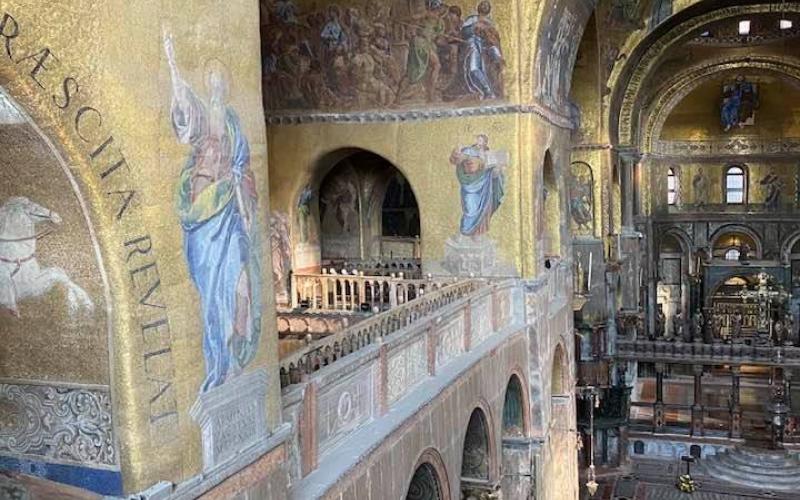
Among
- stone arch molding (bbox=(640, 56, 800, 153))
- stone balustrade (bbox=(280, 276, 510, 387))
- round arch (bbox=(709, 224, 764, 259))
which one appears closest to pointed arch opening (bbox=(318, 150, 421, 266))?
stone balustrade (bbox=(280, 276, 510, 387))

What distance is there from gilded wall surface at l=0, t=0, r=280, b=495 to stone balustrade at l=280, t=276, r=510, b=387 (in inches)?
52.5

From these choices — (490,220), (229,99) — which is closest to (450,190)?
(490,220)

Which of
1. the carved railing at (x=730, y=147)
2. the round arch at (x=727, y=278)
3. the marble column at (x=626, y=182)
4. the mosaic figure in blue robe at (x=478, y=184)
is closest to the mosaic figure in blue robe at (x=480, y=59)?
the mosaic figure in blue robe at (x=478, y=184)

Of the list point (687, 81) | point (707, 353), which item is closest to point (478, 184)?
point (707, 353)

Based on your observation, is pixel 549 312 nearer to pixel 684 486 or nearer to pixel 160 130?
pixel 684 486

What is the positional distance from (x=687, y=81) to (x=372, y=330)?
86.3ft

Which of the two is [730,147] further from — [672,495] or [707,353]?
[672,495]

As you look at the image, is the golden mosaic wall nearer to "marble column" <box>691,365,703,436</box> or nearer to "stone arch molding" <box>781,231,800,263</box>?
"stone arch molding" <box>781,231,800,263</box>

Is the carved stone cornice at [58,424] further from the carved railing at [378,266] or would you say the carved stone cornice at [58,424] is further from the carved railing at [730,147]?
the carved railing at [730,147]

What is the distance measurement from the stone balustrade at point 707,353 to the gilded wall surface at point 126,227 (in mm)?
21226

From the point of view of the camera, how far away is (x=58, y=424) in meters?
4.84

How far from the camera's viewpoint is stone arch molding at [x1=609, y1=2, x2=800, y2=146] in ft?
80.0

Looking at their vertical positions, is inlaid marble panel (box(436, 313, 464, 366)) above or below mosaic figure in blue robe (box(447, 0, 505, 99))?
below

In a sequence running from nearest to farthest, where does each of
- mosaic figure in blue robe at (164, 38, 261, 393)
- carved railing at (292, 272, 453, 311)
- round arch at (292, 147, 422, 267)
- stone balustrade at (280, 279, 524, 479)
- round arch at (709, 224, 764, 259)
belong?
mosaic figure in blue robe at (164, 38, 261, 393), stone balustrade at (280, 279, 524, 479), carved railing at (292, 272, 453, 311), round arch at (292, 147, 422, 267), round arch at (709, 224, 764, 259)
